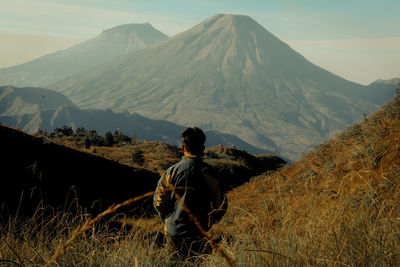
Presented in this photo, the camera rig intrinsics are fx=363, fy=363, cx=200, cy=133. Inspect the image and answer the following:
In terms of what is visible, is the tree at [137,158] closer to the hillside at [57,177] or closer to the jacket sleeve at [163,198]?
the hillside at [57,177]

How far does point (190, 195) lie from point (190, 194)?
1cm

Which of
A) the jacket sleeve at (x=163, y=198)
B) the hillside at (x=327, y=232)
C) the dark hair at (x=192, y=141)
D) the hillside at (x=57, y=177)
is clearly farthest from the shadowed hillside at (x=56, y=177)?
the hillside at (x=327, y=232)

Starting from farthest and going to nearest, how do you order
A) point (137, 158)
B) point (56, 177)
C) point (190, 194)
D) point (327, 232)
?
point (137, 158)
point (56, 177)
point (190, 194)
point (327, 232)

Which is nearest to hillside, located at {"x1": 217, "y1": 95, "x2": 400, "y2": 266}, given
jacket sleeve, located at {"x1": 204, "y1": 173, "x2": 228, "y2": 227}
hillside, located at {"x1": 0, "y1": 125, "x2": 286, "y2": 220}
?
jacket sleeve, located at {"x1": 204, "y1": 173, "x2": 228, "y2": 227}

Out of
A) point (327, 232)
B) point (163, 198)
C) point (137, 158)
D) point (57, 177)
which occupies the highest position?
point (327, 232)

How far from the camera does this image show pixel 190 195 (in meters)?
3.80

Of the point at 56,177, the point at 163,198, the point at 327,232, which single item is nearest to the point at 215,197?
the point at 163,198

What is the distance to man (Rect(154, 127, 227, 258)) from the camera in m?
3.74

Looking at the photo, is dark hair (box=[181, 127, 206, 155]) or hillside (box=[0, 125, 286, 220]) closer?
dark hair (box=[181, 127, 206, 155])

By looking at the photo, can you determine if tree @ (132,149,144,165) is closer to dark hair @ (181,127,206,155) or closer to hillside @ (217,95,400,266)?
hillside @ (217,95,400,266)

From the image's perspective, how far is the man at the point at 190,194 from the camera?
374 cm

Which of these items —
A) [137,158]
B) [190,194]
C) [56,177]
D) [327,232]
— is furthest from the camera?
[137,158]

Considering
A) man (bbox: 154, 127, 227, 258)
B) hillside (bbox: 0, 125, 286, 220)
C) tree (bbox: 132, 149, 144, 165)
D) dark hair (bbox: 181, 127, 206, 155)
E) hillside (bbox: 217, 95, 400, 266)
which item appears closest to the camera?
hillside (bbox: 217, 95, 400, 266)

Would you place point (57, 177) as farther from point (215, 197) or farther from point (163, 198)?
point (215, 197)
